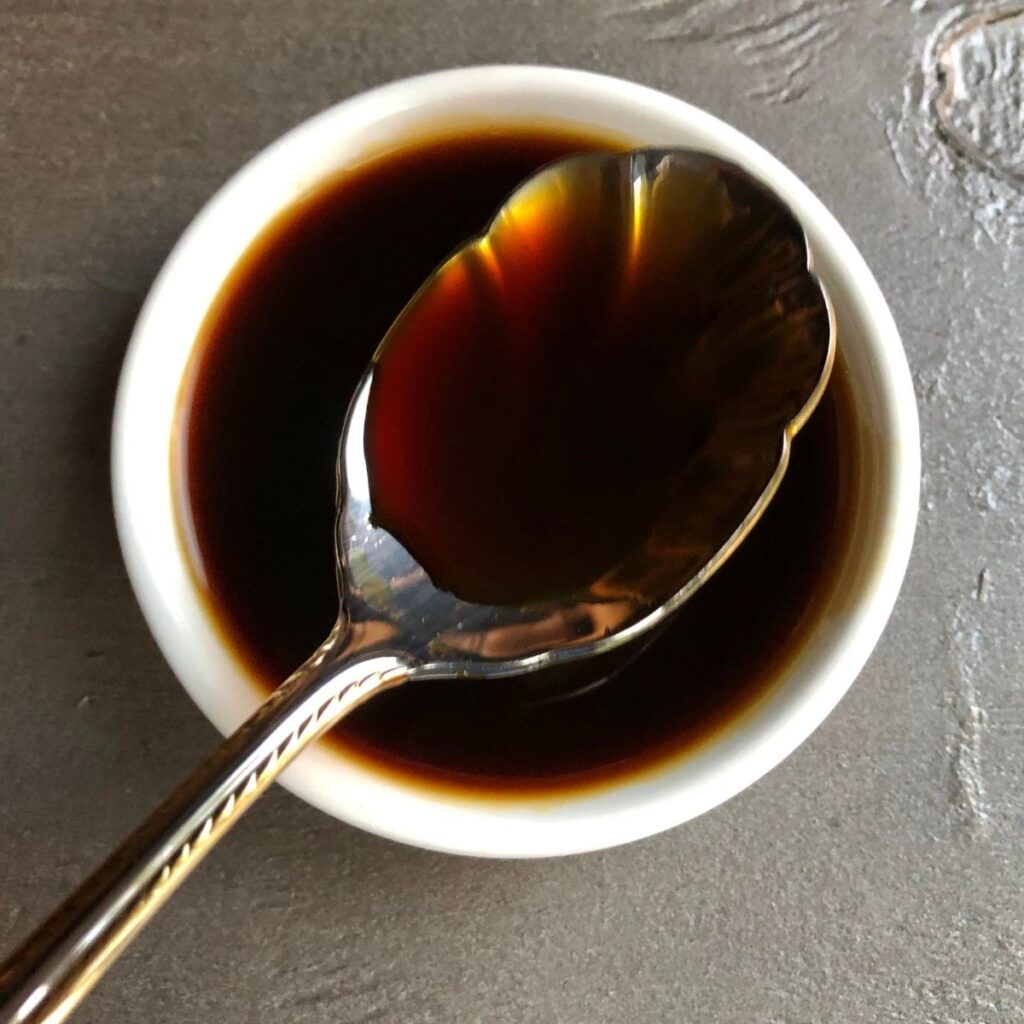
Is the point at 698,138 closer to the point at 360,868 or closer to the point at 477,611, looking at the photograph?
the point at 477,611

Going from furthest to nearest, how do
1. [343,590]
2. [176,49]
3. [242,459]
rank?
1. [176,49]
2. [242,459]
3. [343,590]

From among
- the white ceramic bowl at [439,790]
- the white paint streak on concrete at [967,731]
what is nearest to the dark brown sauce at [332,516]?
the white ceramic bowl at [439,790]

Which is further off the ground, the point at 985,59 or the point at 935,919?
the point at 985,59

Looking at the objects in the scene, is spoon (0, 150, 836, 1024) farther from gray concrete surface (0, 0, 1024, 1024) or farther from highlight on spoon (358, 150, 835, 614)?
gray concrete surface (0, 0, 1024, 1024)

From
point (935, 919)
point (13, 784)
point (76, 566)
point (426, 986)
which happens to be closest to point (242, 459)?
point (76, 566)

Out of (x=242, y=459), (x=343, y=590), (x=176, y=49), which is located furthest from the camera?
(x=176, y=49)

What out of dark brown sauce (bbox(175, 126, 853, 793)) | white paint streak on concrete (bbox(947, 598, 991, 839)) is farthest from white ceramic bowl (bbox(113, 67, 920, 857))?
white paint streak on concrete (bbox(947, 598, 991, 839))

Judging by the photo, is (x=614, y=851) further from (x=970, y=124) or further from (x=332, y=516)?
(x=970, y=124)

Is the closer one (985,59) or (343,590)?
(343,590)

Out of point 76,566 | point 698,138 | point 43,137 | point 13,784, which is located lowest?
point 13,784
